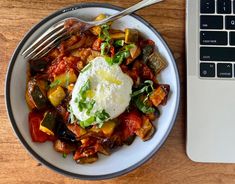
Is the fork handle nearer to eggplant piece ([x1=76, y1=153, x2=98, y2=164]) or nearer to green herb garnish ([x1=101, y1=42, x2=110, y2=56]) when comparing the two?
green herb garnish ([x1=101, y1=42, x2=110, y2=56])

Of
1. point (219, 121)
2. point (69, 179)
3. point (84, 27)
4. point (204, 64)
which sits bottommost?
point (69, 179)

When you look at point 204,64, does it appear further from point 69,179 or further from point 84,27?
point 69,179

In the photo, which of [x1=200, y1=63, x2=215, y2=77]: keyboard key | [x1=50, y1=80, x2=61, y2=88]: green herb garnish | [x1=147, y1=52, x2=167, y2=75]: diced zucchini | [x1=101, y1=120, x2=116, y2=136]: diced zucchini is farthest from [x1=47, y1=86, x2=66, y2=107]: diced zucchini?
[x1=200, y1=63, x2=215, y2=77]: keyboard key

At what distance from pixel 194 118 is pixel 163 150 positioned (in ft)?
0.37

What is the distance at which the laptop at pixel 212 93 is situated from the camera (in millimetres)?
1130

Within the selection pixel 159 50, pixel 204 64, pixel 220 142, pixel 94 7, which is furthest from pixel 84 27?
pixel 220 142

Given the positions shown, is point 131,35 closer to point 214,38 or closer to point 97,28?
point 97,28

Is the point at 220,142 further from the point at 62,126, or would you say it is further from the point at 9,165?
the point at 9,165

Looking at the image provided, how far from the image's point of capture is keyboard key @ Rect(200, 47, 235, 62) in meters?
1.14

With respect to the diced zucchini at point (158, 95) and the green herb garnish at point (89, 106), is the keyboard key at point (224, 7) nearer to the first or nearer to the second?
the diced zucchini at point (158, 95)

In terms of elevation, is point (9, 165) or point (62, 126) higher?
point (62, 126)

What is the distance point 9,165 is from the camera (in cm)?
115

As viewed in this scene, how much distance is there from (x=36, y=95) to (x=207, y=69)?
1.40ft

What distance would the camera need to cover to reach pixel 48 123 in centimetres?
105
